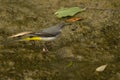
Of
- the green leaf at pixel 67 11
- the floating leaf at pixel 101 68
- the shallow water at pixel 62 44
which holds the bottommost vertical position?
the floating leaf at pixel 101 68

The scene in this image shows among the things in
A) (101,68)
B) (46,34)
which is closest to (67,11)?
(46,34)

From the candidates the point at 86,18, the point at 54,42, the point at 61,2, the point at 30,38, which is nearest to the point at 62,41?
the point at 54,42

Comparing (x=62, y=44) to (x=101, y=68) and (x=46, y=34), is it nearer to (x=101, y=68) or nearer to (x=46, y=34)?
(x=46, y=34)

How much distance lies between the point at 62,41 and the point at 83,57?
2.38ft

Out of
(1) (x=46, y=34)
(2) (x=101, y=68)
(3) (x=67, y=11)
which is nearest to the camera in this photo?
(2) (x=101, y=68)

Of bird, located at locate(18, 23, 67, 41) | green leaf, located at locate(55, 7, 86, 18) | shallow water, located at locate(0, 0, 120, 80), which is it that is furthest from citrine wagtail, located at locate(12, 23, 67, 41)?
green leaf, located at locate(55, 7, 86, 18)

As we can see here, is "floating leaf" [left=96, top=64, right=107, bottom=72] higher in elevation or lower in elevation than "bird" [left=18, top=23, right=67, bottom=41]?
lower

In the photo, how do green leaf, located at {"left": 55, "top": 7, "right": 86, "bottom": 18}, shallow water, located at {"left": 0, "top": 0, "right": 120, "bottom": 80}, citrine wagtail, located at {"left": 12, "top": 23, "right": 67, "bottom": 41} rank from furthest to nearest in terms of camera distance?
1. green leaf, located at {"left": 55, "top": 7, "right": 86, "bottom": 18}
2. citrine wagtail, located at {"left": 12, "top": 23, "right": 67, "bottom": 41}
3. shallow water, located at {"left": 0, "top": 0, "right": 120, "bottom": 80}

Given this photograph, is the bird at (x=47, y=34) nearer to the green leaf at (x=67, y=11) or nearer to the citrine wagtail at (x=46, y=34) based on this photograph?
the citrine wagtail at (x=46, y=34)

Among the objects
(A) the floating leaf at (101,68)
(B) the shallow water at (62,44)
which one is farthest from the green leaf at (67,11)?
(A) the floating leaf at (101,68)

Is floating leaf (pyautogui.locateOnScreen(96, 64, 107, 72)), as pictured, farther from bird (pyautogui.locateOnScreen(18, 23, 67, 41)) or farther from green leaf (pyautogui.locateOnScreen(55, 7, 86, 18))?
green leaf (pyautogui.locateOnScreen(55, 7, 86, 18))

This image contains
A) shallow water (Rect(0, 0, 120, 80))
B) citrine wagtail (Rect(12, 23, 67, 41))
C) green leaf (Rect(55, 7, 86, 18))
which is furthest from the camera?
green leaf (Rect(55, 7, 86, 18))

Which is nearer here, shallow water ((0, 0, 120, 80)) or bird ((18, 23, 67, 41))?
shallow water ((0, 0, 120, 80))

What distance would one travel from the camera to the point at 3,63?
5938 millimetres
